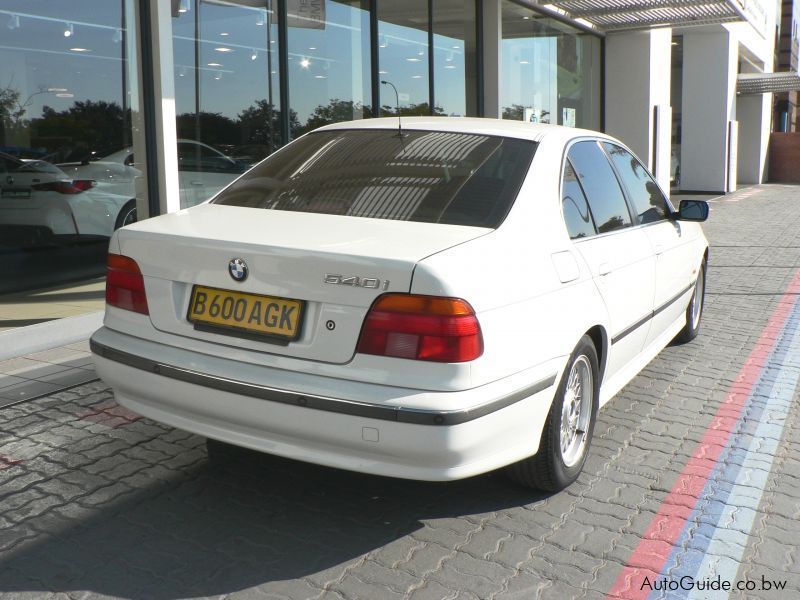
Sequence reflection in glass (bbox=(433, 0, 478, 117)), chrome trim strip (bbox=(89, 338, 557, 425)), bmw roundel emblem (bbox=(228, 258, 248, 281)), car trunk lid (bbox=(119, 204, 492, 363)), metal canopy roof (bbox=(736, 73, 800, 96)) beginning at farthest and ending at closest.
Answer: metal canopy roof (bbox=(736, 73, 800, 96)), reflection in glass (bbox=(433, 0, 478, 117)), bmw roundel emblem (bbox=(228, 258, 248, 281)), car trunk lid (bbox=(119, 204, 492, 363)), chrome trim strip (bbox=(89, 338, 557, 425))

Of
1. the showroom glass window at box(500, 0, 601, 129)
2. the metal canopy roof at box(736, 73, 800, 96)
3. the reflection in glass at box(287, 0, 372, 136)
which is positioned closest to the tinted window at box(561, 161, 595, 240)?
the reflection in glass at box(287, 0, 372, 136)

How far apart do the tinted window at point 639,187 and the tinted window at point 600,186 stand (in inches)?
7.4

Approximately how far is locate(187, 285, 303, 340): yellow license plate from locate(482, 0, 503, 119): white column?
10.7 m

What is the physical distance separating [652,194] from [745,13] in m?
13.8

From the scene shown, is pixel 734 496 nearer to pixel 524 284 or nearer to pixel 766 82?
pixel 524 284

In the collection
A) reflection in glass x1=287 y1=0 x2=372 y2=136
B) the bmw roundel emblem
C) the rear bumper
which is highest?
reflection in glass x1=287 y1=0 x2=372 y2=136

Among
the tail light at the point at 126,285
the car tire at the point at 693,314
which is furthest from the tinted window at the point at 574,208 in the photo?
the car tire at the point at 693,314

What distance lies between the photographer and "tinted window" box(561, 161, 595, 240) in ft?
13.1

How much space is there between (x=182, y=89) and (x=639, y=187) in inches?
182

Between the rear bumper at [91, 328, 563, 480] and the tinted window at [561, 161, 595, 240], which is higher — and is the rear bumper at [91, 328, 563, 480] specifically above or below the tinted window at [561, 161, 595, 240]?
below

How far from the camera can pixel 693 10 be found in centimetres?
1656

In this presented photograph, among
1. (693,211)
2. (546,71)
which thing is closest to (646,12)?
(546,71)

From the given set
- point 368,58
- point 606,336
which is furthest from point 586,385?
point 368,58

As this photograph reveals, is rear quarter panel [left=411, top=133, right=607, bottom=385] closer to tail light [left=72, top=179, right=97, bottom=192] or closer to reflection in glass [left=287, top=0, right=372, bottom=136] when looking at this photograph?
tail light [left=72, top=179, right=97, bottom=192]
